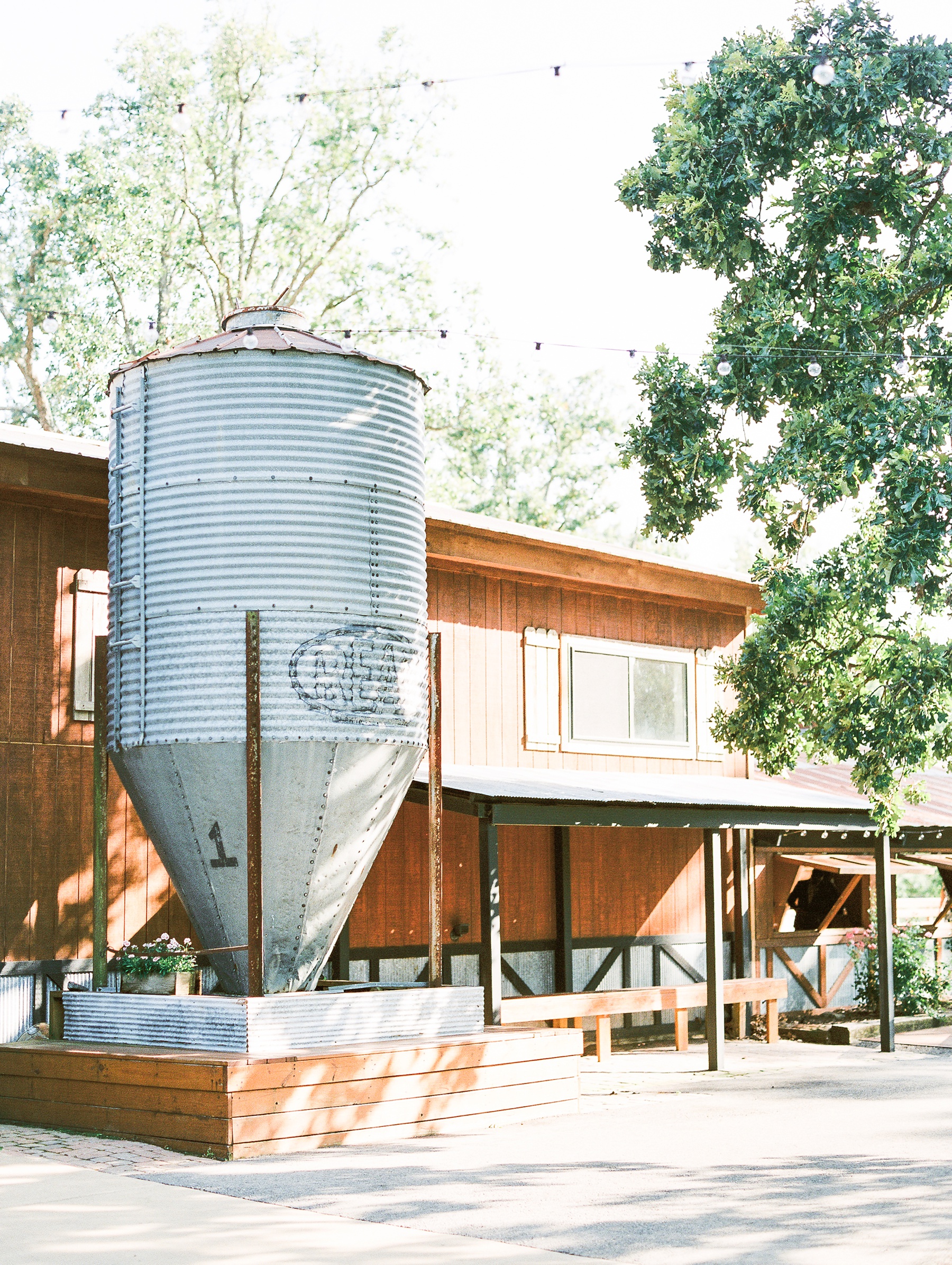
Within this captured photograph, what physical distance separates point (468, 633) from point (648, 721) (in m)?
3.00

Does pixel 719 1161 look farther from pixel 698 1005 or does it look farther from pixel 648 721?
pixel 648 721

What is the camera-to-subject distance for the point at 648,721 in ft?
52.7

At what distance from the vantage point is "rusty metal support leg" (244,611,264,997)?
355 inches

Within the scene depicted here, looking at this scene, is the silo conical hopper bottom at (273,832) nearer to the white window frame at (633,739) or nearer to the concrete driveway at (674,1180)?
the concrete driveway at (674,1180)

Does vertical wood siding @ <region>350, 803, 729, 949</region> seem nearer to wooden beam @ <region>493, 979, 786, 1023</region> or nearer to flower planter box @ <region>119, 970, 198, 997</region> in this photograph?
wooden beam @ <region>493, 979, 786, 1023</region>

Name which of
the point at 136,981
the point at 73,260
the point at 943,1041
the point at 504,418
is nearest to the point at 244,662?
the point at 136,981

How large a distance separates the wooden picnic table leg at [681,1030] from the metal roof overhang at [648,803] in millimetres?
2084

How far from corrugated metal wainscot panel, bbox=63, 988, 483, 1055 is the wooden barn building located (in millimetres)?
745

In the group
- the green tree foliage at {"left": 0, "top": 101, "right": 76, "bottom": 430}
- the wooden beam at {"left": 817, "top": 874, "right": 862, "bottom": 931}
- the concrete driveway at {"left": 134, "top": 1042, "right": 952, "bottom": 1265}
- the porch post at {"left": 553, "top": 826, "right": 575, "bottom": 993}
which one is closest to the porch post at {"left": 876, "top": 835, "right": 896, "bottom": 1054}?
the wooden beam at {"left": 817, "top": 874, "right": 862, "bottom": 931}

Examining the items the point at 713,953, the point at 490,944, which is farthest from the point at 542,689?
the point at 490,944

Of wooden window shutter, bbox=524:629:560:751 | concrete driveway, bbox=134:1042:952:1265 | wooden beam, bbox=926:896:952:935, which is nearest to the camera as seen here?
concrete driveway, bbox=134:1042:952:1265

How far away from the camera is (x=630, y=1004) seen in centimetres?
1358

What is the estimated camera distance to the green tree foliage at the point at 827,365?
39.3 feet

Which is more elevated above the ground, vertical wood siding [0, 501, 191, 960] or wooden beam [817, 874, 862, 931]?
vertical wood siding [0, 501, 191, 960]
